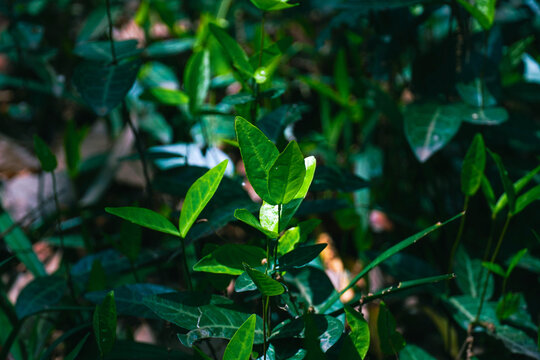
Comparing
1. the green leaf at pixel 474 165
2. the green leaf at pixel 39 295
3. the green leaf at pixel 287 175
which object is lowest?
the green leaf at pixel 39 295

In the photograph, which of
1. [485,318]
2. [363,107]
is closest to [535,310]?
[485,318]

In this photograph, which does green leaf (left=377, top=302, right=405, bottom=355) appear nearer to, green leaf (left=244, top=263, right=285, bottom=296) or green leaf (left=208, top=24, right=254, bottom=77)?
green leaf (left=244, top=263, right=285, bottom=296)

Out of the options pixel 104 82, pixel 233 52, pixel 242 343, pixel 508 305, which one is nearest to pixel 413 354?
pixel 508 305

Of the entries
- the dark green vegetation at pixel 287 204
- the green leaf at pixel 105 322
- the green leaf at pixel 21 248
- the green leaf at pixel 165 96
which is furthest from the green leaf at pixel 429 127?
the green leaf at pixel 21 248

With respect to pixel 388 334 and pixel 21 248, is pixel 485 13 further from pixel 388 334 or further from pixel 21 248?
pixel 21 248

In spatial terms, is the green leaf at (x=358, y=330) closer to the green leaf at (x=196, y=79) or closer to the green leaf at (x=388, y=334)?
the green leaf at (x=388, y=334)

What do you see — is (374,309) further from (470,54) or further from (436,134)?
(470,54)
